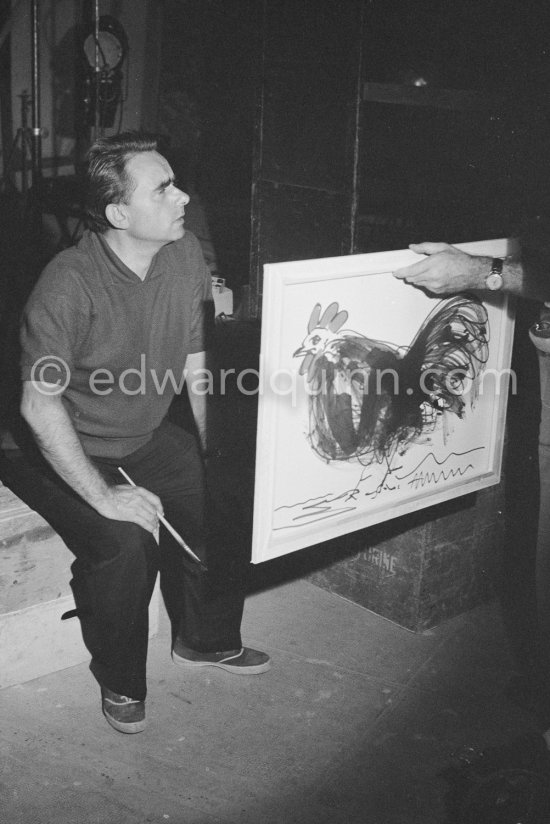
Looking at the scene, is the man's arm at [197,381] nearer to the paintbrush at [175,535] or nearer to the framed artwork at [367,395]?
the paintbrush at [175,535]

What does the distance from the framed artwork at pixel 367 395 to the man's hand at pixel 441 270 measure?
0.03 metres

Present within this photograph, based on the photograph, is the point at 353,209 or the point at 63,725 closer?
the point at 63,725

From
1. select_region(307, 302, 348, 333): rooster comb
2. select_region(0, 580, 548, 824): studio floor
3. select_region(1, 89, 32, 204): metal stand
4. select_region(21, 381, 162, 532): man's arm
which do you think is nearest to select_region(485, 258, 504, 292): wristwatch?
select_region(307, 302, 348, 333): rooster comb

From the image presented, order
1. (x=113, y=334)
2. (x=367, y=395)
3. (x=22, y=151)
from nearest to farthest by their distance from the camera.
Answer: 1. (x=367, y=395)
2. (x=113, y=334)
3. (x=22, y=151)

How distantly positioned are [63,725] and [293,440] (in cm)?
115

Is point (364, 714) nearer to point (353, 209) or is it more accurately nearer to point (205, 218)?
point (353, 209)

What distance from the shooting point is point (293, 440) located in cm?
236

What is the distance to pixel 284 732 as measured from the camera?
108 inches

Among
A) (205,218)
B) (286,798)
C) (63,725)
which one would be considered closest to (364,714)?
(286,798)

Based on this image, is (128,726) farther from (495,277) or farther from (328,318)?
(495,277)

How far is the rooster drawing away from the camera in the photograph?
7.74ft

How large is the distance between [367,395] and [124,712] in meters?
1.18

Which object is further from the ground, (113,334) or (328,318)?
(328,318)

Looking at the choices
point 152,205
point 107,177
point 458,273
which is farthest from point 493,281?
point 107,177
